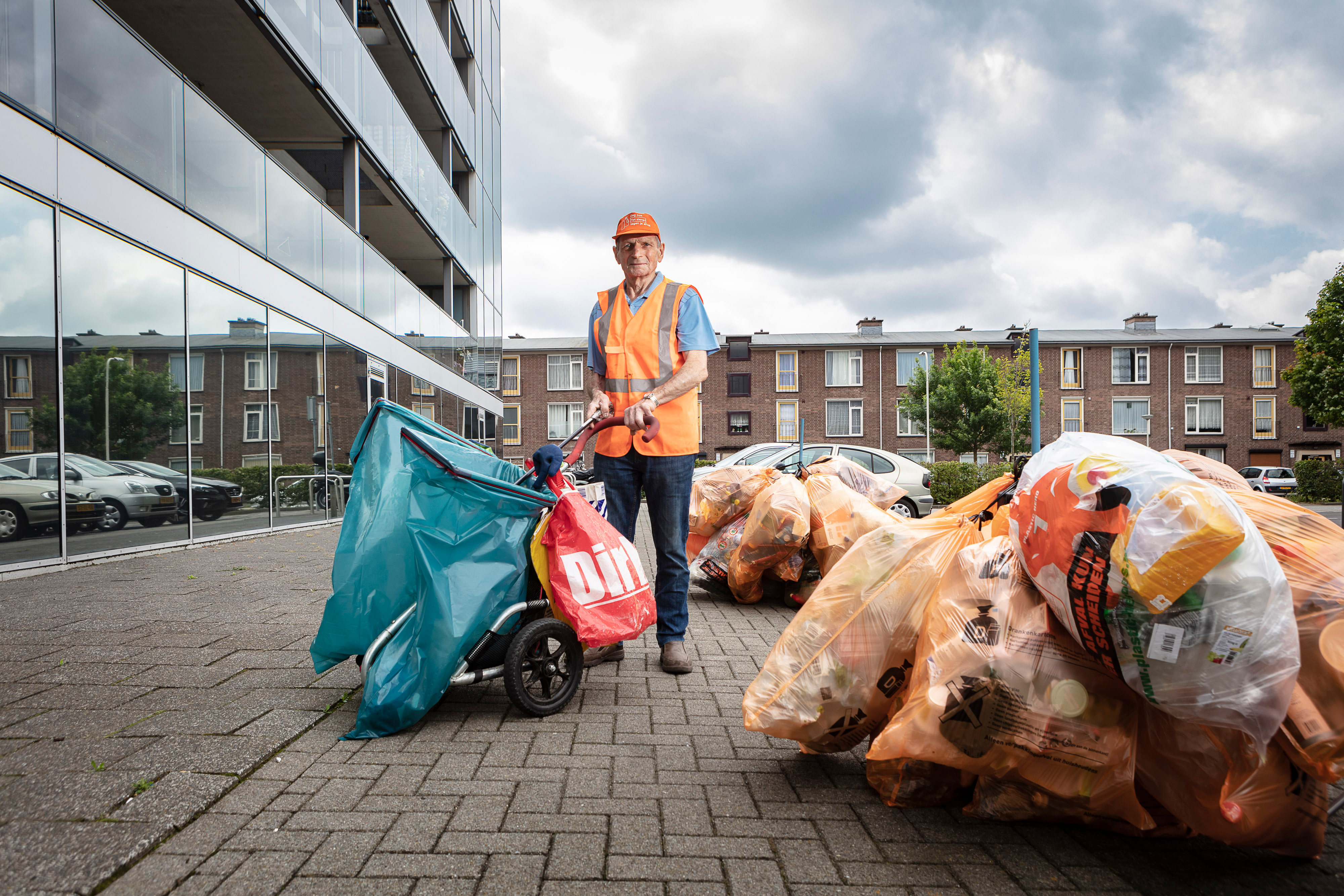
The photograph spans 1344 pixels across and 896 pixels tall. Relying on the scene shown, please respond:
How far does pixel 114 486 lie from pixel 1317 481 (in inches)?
1243

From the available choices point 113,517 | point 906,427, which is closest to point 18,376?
point 113,517

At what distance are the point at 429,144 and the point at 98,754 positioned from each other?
60.8 feet

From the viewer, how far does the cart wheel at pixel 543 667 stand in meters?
2.74

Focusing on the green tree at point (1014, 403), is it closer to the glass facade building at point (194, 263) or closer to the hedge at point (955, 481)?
the hedge at point (955, 481)

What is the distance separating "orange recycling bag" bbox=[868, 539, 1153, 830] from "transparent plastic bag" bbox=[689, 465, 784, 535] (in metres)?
3.81

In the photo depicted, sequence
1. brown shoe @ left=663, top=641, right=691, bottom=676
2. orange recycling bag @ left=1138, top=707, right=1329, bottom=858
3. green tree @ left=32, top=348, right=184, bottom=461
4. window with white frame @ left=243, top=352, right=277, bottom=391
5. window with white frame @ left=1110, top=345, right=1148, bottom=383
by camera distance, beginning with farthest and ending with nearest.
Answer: window with white frame @ left=1110, top=345, right=1148, bottom=383
window with white frame @ left=243, top=352, right=277, bottom=391
green tree @ left=32, top=348, right=184, bottom=461
brown shoe @ left=663, top=641, right=691, bottom=676
orange recycling bag @ left=1138, top=707, right=1329, bottom=858

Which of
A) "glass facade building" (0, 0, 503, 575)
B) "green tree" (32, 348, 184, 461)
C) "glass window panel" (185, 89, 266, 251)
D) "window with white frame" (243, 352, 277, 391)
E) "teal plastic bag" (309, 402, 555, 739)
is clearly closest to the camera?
"teal plastic bag" (309, 402, 555, 739)

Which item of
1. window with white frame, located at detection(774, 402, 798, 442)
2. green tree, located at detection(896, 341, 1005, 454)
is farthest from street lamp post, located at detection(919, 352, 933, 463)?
window with white frame, located at detection(774, 402, 798, 442)

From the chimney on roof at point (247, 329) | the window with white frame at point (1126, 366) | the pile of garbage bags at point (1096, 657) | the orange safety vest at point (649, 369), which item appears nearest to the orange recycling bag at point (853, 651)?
the pile of garbage bags at point (1096, 657)

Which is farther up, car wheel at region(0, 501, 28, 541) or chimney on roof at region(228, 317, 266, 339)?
chimney on roof at region(228, 317, 266, 339)

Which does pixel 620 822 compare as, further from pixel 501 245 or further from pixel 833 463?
pixel 501 245

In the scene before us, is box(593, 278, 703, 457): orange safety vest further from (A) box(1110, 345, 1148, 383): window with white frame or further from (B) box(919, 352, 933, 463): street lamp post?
(A) box(1110, 345, 1148, 383): window with white frame

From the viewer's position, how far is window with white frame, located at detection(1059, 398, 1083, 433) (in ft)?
158

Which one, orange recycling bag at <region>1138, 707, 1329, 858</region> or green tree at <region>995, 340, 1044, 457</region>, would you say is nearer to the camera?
orange recycling bag at <region>1138, 707, 1329, 858</region>
